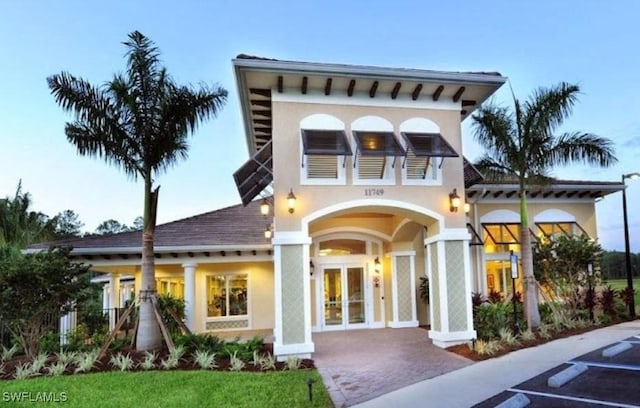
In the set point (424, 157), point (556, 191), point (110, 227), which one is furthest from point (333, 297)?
point (110, 227)

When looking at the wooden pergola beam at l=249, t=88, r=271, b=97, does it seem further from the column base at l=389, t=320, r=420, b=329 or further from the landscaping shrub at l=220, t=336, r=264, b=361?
the column base at l=389, t=320, r=420, b=329

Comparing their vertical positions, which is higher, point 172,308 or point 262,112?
point 262,112

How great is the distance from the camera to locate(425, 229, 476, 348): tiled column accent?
1176cm

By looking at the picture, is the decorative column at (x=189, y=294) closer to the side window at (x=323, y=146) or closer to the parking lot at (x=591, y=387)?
the side window at (x=323, y=146)

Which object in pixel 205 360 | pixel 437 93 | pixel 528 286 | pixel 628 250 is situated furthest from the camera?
pixel 628 250

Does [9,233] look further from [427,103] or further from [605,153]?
[605,153]

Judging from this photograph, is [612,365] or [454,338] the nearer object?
[612,365]

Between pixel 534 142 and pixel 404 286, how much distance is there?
674cm

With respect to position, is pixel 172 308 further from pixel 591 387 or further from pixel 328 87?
pixel 591 387

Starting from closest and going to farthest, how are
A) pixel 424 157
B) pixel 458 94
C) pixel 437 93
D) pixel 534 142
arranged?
pixel 424 157, pixel 437 93, pixel 458 94, pixel 534 142

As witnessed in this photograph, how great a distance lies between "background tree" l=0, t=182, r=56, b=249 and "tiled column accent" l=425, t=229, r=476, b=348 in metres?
21.6

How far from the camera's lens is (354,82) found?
38.0ft

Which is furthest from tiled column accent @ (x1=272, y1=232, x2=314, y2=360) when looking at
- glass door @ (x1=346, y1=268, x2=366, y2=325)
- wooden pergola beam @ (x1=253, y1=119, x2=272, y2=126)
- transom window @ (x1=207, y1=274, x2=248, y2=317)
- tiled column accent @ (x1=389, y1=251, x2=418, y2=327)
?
transom window @ (x1=207, y1=274, x2=248, y2=317)

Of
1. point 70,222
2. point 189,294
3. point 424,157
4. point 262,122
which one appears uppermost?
point 70,222
